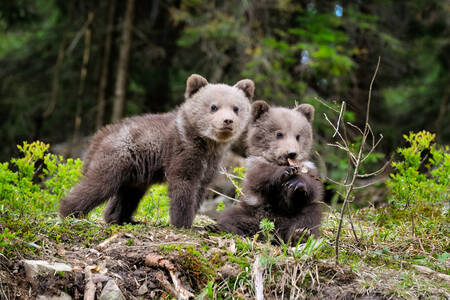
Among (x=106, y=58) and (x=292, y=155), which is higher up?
(x=106, y=58)

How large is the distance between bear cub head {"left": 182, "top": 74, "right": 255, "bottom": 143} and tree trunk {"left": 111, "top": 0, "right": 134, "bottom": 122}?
6.70 m

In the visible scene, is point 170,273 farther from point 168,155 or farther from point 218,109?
point 218,109

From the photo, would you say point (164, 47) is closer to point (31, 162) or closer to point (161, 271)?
point (31, 162)

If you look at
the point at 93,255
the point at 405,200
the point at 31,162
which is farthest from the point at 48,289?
the point at 405,200

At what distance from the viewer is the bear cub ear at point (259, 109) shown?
252 inches

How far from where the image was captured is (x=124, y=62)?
1341cm

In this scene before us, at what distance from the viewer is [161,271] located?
4086 millimetres

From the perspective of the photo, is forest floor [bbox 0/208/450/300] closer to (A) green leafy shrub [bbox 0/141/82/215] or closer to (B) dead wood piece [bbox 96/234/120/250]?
(B) dead wood piece [bbox 96/234/120/250]

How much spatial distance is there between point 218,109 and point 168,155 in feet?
2.79

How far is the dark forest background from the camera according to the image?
1223 centimetres

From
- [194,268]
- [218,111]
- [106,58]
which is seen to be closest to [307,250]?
[194,268]

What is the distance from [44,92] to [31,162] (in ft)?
30.1

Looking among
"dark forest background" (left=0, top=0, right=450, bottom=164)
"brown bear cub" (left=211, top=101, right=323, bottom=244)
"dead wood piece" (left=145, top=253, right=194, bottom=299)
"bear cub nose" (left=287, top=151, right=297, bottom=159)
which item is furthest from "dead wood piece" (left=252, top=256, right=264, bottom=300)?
"dark forest background" (left=0, top=0, right=450, bottom=164)

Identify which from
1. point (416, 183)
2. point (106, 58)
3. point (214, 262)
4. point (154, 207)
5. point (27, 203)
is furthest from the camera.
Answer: point (106, 58)
